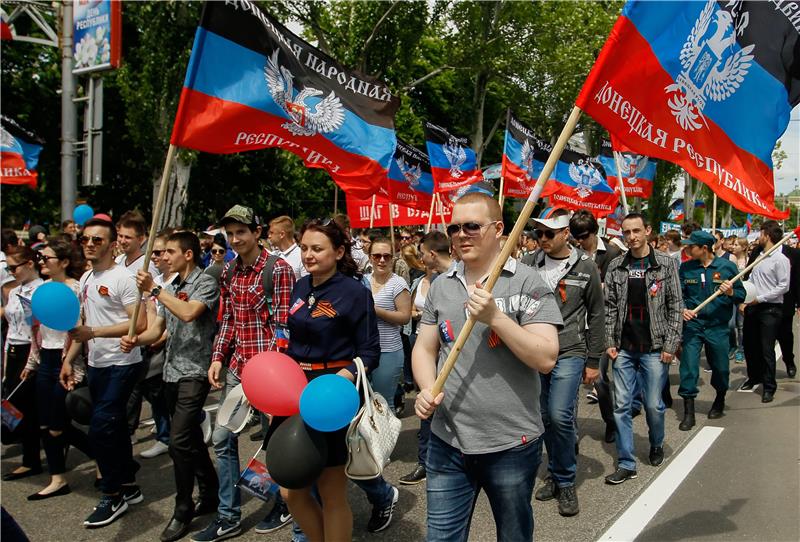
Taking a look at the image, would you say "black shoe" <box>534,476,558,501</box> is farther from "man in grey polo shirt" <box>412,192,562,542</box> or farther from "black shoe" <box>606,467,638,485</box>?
"man in grey polo shirt" <box>412,192,562,542</box>

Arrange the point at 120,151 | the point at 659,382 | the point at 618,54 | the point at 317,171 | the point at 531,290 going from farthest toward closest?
the point at 317,171 → the point at 120,151 → the point at 659,382 → the point at 618,54 → the point at 531,290

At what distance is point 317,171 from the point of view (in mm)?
35500

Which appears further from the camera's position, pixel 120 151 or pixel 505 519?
pixel 120 151

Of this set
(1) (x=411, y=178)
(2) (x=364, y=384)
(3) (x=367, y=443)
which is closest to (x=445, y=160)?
(1) (x=411, y=178)

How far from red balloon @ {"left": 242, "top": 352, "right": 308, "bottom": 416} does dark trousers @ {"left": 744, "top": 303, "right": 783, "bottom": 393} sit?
6865mm

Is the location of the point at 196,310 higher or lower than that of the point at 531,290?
lower

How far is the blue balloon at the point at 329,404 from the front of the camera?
317 cm

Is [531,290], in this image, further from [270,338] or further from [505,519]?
[270,338]

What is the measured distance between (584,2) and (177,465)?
32.9 metres

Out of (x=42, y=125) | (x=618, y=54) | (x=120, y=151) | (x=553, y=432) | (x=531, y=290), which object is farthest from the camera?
(x=120, y=151)

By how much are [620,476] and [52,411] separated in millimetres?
4377

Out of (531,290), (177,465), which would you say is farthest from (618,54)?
(177,465)

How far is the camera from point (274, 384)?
11.3 feet

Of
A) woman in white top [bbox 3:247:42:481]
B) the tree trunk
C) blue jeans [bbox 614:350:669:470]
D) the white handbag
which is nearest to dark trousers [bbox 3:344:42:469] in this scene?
woman in white top [bbox 3:247:42:481]
